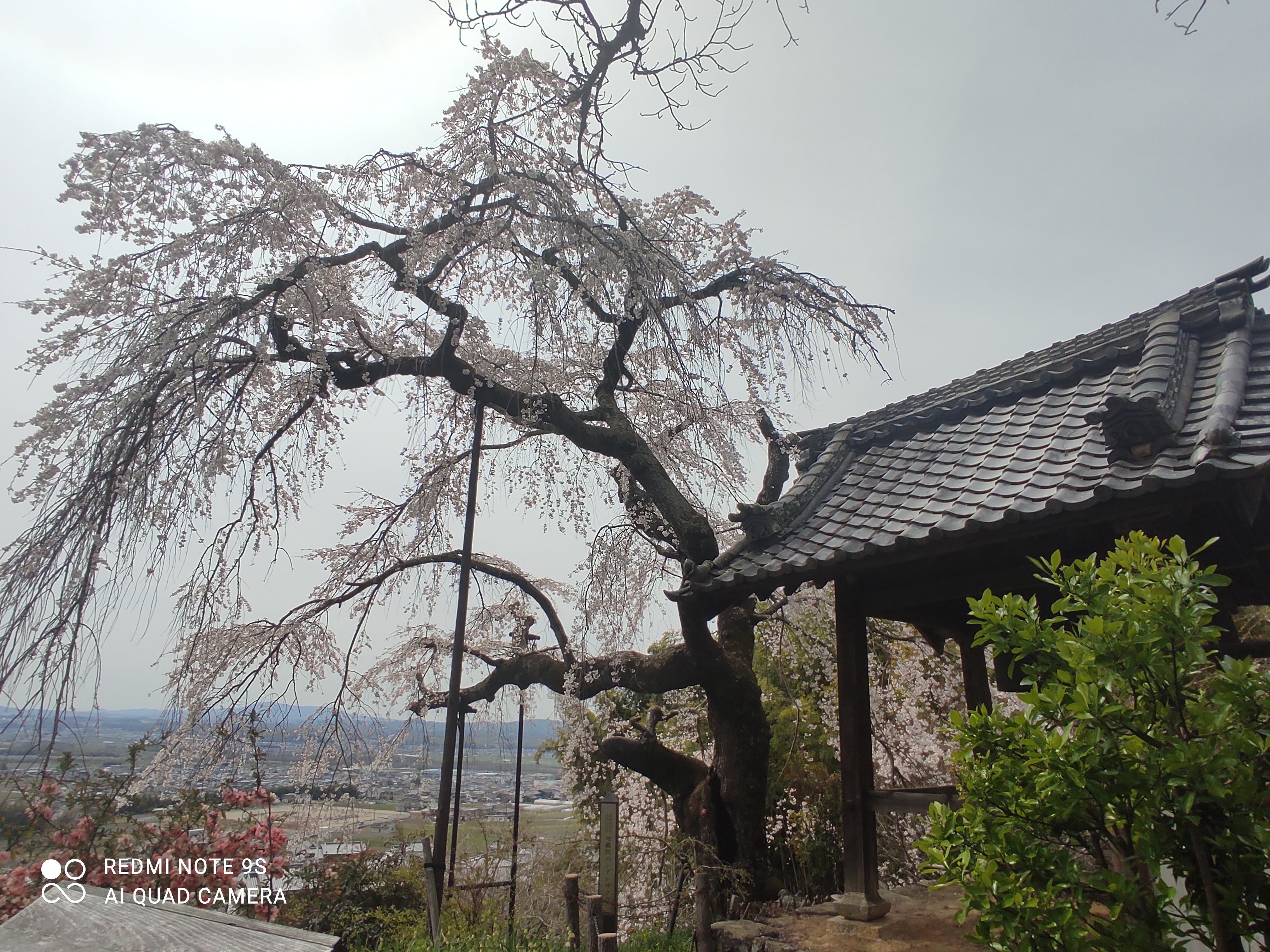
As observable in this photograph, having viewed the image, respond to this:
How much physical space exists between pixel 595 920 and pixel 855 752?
2288mm

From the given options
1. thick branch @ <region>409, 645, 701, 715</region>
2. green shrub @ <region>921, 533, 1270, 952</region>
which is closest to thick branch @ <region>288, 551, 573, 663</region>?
thick branch @ <region>409, 645, 701, 715</region>

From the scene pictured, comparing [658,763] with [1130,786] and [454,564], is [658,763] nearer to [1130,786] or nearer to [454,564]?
[454,564]

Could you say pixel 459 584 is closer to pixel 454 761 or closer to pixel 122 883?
pixel 454 761

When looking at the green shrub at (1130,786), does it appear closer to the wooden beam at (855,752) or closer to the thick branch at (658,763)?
the wooden beam at (855,752)

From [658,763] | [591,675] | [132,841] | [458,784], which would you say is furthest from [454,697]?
[132,841]

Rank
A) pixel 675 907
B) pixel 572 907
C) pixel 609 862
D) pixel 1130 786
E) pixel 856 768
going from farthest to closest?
pixel 675 907 → pixel 572 907 → pixel 609 862 → pixel 856 768 → pixel 1130 786

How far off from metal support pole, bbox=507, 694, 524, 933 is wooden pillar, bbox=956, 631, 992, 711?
160 inches

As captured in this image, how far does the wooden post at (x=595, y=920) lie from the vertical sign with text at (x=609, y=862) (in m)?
0.03

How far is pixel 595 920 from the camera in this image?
4.87 metres

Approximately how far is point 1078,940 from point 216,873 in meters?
6.29

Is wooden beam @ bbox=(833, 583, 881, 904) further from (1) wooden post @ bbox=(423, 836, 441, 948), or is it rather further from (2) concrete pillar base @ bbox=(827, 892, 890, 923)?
(1) wooden post @ bbox=(423, 836, 441, 948)

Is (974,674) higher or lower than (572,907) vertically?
higher

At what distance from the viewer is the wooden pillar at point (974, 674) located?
5480 millimetres

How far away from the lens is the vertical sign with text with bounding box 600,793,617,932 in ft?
16.1
